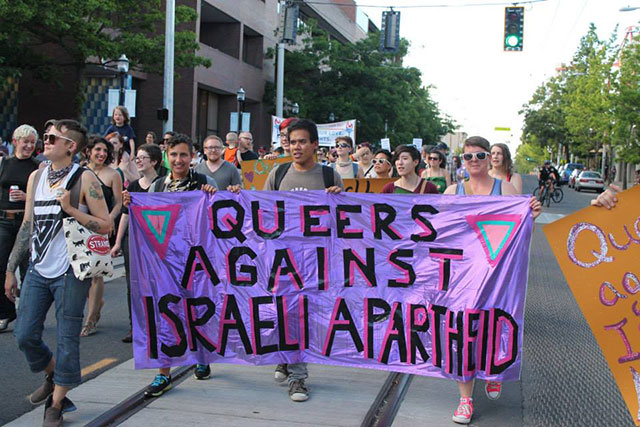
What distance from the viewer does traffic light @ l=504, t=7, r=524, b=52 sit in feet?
63.7

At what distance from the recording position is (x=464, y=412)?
5.05m

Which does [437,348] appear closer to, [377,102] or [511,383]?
[511,383]

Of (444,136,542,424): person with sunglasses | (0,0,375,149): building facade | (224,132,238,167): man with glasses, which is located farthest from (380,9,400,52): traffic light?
(444,136,542,424): person with sunglasses

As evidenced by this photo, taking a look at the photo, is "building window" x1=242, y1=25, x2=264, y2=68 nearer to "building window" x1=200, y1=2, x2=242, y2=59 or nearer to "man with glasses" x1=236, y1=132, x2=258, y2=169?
"building window" x1=200, y1=2, x2=242, y2=59

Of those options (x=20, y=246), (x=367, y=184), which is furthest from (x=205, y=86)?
(x=20, y=246)

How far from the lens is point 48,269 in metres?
4.73

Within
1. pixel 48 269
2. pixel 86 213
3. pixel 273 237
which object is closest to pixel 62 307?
pixel 48 269

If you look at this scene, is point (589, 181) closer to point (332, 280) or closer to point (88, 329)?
point (88, 329)

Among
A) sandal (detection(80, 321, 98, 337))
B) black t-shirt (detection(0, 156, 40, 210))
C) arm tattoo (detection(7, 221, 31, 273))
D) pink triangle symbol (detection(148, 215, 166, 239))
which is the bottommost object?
sandal (detection(80, 321, 98, 337))

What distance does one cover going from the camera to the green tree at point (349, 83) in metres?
43.8

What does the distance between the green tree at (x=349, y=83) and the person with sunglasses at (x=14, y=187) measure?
118 feet

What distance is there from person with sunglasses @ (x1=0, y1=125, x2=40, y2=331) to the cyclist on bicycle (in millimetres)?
25080

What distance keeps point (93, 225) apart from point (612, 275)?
3.13 m

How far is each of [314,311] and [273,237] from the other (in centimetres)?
62
